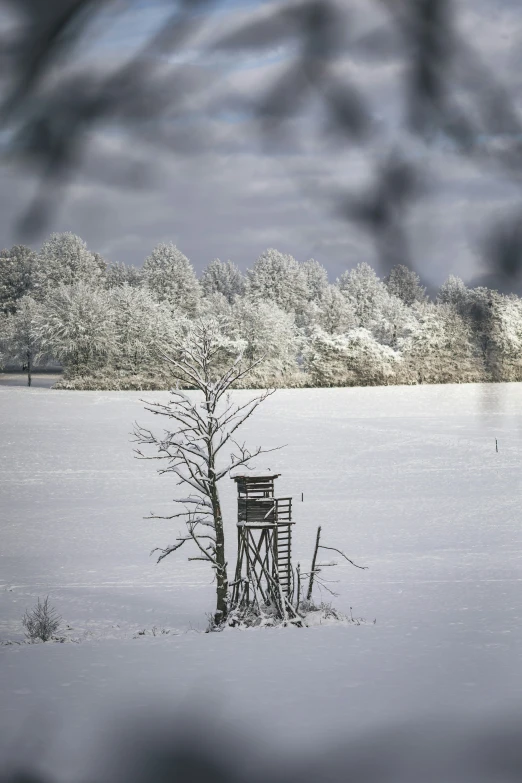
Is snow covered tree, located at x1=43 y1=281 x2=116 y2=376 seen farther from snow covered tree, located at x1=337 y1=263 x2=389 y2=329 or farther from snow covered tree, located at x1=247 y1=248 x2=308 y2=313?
snow covered tree, located at x1=337 y1=263 x2=389 y2=329

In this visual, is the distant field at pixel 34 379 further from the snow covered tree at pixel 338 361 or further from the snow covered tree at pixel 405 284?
the snow covered tree at pixel 405 284

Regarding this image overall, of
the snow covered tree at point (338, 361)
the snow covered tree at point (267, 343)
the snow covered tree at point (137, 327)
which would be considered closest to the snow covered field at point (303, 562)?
the snow covered tree at point (137, 327)

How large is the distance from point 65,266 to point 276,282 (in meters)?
0.93

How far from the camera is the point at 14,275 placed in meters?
1.25

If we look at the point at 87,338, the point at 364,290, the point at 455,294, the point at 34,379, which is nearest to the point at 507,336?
the point at 455,294

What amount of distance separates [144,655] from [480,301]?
34.0 feet

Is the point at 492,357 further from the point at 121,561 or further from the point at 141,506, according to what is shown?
the point at 141,506

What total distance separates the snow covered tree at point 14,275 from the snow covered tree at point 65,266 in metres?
0.01

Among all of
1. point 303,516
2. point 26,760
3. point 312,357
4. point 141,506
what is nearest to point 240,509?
point 303,516

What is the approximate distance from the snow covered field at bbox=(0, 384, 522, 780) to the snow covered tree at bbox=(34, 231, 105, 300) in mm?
633

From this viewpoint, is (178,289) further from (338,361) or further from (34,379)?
(34,379)

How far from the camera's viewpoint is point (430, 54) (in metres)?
0.75

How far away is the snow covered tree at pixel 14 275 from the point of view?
41.7 inches

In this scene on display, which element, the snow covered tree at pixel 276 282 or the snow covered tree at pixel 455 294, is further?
the snow covered tree at pixel 276 282
